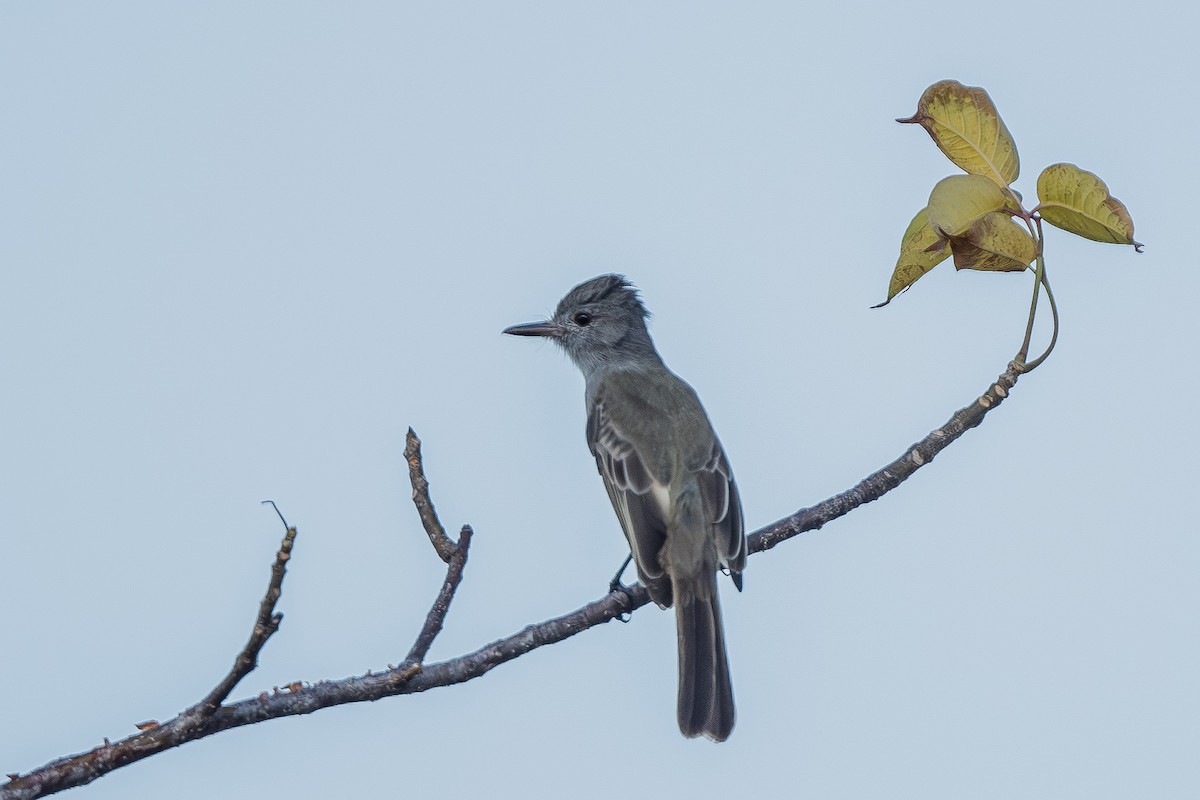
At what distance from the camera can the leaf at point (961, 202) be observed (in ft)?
13.0

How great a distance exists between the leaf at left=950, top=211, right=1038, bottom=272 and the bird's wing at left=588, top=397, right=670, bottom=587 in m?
2.61

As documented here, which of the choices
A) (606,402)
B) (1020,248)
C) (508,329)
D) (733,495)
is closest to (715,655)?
(733,495)

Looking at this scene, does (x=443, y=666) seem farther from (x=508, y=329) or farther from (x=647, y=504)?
(x=508, y=329)

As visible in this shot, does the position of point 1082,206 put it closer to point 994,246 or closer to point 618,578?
point 994,246

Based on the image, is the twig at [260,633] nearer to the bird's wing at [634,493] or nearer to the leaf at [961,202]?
the leaf at [961,202]

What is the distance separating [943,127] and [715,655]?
2.93 metres

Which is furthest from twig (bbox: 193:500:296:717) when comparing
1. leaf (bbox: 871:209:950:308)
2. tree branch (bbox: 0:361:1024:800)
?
leaf (bbox: 871:209:950:308)

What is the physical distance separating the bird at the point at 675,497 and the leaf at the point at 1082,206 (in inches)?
105

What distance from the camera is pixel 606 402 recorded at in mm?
7680

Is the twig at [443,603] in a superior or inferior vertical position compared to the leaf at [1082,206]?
inferior

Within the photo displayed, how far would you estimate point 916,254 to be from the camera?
4164mm

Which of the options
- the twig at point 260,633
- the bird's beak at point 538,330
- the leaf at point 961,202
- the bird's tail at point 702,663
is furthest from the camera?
the bird's beak at point 538,330

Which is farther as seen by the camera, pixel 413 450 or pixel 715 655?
pixel 715 655

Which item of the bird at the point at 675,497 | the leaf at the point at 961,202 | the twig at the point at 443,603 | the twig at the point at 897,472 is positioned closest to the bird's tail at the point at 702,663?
the bird at the point at 675,497
